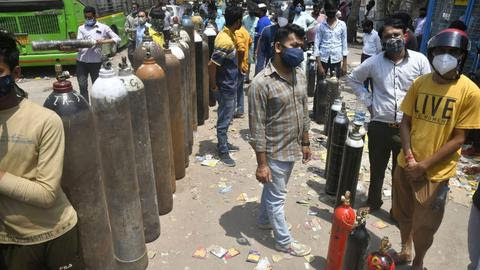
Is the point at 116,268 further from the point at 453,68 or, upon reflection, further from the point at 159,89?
the point at 453,68

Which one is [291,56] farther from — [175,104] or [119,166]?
[175,104]

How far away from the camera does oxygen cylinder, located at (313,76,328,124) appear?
23.3 feet

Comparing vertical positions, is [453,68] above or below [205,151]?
above

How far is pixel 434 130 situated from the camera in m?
2.93

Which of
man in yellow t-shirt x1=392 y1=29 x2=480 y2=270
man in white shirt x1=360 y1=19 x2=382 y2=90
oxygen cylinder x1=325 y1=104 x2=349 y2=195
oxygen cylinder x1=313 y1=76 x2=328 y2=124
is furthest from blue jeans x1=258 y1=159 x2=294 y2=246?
man in white shirt x1=360 y1=19 x2=382 y2=90

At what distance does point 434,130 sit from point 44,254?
2.83 m

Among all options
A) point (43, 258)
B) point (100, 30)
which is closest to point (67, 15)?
point (100, 30)

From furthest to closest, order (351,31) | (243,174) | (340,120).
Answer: (351,31) < (243,174) < (340,120)

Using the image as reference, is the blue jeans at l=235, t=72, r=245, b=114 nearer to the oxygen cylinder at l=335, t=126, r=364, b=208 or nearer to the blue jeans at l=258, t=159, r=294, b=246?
the oxygen cylinder at l=335, t=126, r=364, b=208

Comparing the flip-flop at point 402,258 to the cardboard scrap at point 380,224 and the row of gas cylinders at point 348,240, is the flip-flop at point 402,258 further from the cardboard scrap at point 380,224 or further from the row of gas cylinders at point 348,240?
the row of gas cylinders at point 348,240

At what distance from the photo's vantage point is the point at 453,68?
2764mm

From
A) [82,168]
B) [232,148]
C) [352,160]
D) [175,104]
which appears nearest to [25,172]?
[82,168]

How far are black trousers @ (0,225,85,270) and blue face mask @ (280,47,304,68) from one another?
2033mm

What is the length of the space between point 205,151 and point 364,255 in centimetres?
361
